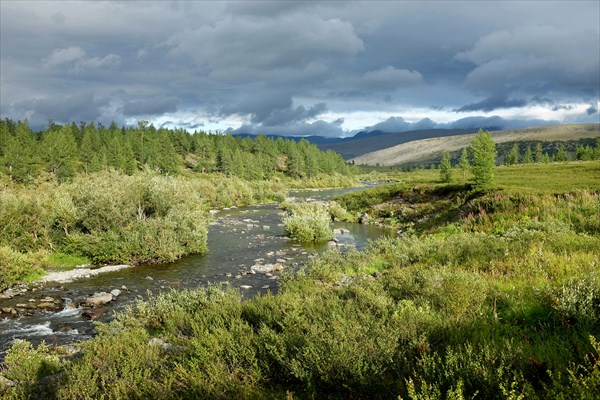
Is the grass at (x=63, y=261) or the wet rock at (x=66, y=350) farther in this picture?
the grass at (x=63, y=261)

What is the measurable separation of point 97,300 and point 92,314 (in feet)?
5.84

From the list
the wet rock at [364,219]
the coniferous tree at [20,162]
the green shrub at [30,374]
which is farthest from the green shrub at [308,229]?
the coniferous tree at [20,162]

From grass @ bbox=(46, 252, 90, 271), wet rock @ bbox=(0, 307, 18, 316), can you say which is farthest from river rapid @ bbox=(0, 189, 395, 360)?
grass @ bbox=(46, 252, 90, 271)

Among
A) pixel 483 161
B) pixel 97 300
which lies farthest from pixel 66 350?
pixel 483 161

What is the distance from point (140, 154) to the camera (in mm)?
113875

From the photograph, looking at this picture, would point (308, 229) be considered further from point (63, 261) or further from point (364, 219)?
point (63, 261)

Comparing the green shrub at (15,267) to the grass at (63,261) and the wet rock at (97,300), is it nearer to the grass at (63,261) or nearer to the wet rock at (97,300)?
the grass at (63,261)

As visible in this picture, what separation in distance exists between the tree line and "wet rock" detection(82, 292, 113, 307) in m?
57.0

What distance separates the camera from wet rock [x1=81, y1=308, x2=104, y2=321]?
17250 millimetres

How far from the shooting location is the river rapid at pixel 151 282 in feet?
53.0

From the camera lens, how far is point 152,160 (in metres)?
109

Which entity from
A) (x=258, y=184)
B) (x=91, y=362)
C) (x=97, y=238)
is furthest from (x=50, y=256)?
(x=258, y=184)

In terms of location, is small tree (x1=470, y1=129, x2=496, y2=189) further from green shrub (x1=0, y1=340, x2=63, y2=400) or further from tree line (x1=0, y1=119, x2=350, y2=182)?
tree line (x1=0, y1=119, x2=350, y2=182)

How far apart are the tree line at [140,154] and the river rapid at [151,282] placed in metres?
49.4
